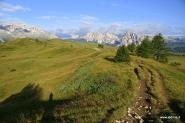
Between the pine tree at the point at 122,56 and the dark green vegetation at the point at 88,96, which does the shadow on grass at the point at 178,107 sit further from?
the pine tree at the point at 122,56

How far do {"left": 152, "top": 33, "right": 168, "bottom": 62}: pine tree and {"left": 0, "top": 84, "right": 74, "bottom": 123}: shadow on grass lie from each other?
187 ft

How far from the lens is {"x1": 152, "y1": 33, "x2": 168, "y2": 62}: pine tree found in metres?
104

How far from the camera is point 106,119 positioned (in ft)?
83.3

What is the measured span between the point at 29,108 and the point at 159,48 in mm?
72164

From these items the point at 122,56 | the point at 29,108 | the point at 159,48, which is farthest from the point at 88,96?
the point at 159,48

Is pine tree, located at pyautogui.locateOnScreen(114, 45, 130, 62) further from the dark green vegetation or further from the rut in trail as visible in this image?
the rut in trail

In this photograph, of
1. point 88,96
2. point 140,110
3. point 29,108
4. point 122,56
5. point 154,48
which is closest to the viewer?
point 140,110

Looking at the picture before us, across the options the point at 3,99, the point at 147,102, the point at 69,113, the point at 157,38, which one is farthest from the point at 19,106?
the point at 157,38

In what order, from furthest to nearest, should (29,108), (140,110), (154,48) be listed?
1. (154,48)
2. (29,108)
3. (140,110)

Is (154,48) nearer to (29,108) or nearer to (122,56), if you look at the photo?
(122,56)

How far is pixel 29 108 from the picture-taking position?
43.2 m

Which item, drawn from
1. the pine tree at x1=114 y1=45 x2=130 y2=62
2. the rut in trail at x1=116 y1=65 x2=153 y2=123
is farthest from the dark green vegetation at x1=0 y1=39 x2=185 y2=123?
the pine tree at x1=114 y1=45 x2=130 y2=62

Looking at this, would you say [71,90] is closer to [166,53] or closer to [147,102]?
[147,102]

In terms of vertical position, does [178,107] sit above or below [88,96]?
above
